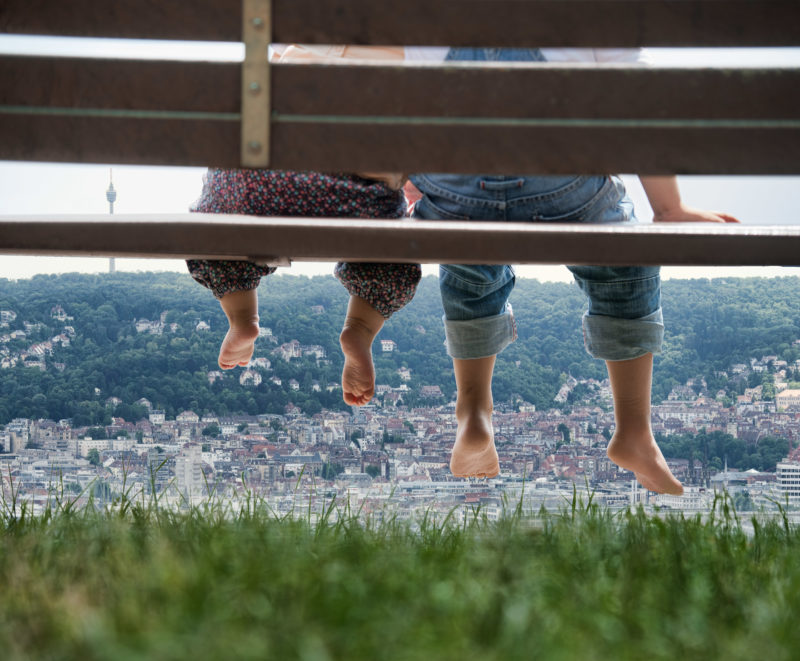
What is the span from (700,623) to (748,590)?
24 centimetres

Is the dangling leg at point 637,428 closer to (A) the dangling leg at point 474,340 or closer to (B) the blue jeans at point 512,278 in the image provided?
(B) the blue jeans at point 512,278

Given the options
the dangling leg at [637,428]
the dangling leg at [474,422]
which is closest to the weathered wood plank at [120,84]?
the dangling leg at [474,422]

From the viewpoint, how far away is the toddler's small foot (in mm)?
2434

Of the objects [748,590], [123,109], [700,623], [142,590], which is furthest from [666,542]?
[123,109]

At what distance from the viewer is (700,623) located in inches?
44.3

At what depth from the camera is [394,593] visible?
117cm

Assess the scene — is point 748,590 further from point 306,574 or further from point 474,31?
point 474,31

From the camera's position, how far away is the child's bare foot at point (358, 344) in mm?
2436

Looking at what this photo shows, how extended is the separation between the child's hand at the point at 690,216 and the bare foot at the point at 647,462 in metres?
0.65

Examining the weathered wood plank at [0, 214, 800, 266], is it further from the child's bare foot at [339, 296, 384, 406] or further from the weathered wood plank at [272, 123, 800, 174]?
the child's bare foot at [339, 296, 384, 406]

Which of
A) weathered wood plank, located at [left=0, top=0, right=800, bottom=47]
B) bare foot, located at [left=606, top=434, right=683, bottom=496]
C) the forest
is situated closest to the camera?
weathered wood plank, located at [left=0, top=0, right=800, bottom=47]

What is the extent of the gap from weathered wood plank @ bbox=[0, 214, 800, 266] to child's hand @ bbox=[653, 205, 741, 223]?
76 cm

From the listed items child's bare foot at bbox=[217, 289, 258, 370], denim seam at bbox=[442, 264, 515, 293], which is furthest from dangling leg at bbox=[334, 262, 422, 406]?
child's bare foot at bbox=[217, 289, 258, 370]

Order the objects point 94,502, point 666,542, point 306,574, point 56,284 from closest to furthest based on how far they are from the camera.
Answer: point 306,574
point 666,542
point 94,502
point 56,284
